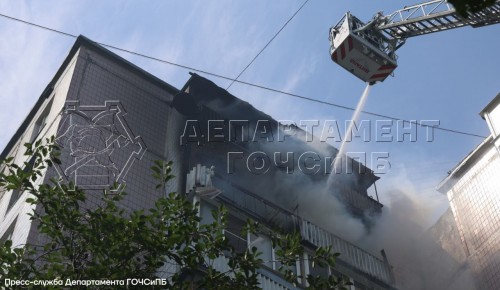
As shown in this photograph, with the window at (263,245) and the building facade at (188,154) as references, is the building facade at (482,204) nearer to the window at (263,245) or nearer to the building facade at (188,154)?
the building facade at (188,154)

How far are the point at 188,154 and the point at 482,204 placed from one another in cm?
867

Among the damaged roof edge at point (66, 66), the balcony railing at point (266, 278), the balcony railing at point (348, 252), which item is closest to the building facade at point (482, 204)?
the balcony railing at point (348, 252)

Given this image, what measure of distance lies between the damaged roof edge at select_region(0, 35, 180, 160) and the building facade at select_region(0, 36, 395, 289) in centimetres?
3

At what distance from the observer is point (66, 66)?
1750cm

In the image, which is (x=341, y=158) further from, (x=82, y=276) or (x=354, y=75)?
(x=82, y=276)

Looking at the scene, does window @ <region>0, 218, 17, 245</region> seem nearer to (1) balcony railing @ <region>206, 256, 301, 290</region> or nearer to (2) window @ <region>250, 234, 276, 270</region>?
(1) balcony railing @ <region>206, 256, 301, 290</region>

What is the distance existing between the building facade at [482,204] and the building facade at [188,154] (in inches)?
105

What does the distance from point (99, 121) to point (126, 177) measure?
1674mm

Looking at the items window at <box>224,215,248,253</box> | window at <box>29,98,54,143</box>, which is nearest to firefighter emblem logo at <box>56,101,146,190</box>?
window at <box>29,98,54,143</box>

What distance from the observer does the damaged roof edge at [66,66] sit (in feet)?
57.2

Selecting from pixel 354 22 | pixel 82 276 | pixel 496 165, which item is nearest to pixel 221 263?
pixel 82 276

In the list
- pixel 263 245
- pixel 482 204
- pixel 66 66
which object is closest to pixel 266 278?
pixel 263 245

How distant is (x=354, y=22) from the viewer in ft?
53.0

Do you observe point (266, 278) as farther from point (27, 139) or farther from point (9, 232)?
point (27, 139)
